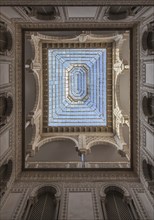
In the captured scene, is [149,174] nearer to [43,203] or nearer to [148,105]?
[148,105]

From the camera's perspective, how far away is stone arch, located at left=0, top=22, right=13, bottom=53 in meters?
10.8

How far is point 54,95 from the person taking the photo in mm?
20266

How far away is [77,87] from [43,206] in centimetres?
1187

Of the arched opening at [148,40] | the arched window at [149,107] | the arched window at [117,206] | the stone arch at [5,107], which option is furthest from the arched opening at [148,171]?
the stone arch at [5,107]

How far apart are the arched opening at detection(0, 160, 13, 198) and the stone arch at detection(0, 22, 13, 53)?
4.79m

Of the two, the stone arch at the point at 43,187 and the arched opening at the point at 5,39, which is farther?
the stone arch at the point at 43,187

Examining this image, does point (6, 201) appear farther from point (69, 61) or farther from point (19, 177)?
point (69, 61)

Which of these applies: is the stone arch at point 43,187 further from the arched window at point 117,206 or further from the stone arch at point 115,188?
the arched window at point 117,206

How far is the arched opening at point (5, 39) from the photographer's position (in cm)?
1080

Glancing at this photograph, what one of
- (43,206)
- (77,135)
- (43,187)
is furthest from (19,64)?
(77,135)

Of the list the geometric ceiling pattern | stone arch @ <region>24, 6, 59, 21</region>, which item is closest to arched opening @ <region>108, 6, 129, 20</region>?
stone arch @ <region>24, 6, 59, 21</region>

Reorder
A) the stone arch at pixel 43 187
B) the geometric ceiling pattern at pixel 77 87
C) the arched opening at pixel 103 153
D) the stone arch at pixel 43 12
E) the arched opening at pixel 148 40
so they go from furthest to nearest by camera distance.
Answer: the geometric ceiling pattern at pixel 77 87 → the arched opening at pixel 103 153 → the stone arch at pixel 43 187 → the stone arch at pixel 43 12 → the arched opening at pixel 148 40

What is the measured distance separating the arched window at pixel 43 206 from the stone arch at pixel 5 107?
11.0ft

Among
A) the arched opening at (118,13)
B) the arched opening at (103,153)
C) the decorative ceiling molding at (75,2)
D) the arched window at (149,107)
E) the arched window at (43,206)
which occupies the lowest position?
the arched window at (43,206)
